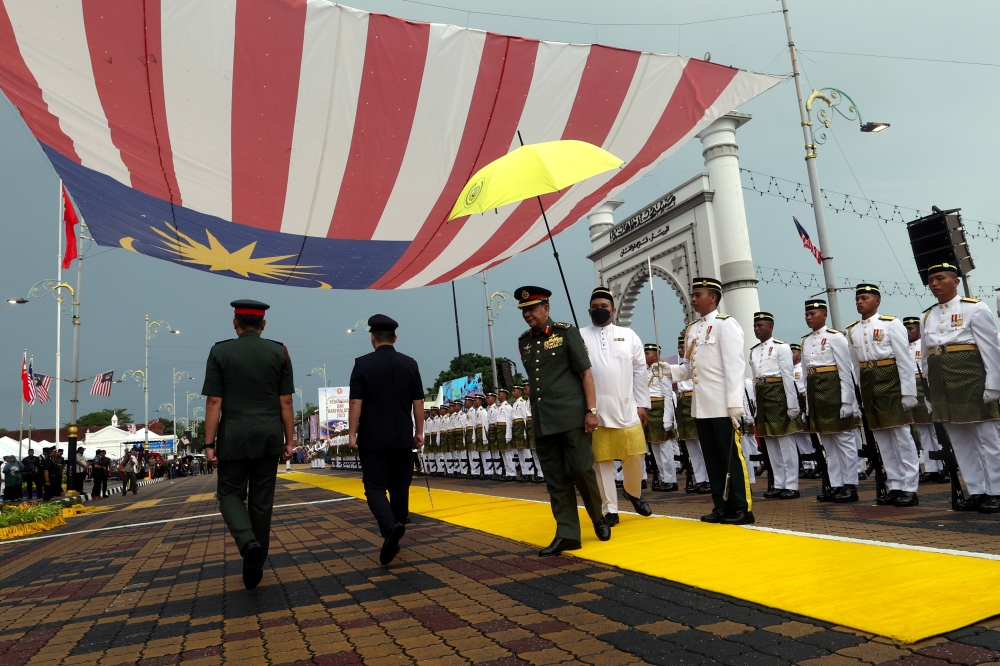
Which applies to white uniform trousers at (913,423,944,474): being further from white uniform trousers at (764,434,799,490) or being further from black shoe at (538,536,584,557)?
black shoe at (538,536,584,557)

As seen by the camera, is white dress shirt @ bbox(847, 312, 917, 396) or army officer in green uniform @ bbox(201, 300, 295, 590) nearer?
army officer in green uniform @ bbox(201, 300, 295, 590)

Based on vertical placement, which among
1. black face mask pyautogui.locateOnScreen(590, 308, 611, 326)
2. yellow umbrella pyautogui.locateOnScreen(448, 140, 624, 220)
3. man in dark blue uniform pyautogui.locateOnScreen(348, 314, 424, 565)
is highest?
yellow umbrella pyautogui.locateOnScreen(448, 140, 624, 220)

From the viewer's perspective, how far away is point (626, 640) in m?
2.74

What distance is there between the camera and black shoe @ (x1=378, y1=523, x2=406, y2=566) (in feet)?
16.0

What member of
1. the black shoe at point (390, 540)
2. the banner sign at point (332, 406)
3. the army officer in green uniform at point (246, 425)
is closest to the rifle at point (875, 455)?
the black shoe at point (390, 540)

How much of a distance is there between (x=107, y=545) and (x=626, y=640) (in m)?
7.46

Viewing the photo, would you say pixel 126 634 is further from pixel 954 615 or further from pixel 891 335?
pixel 891 335

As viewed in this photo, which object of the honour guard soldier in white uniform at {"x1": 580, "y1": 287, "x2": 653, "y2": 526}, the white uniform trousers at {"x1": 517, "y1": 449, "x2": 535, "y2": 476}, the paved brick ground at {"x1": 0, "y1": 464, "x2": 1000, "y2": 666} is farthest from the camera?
the white uniform trousers at {"x1": 517, "y1": 449, "x2": 535, "y2": 476}

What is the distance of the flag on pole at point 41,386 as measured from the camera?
2740 centimetres

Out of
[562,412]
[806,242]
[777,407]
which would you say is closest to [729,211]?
[806,242]

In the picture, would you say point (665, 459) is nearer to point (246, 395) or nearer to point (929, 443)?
point (929, 443)

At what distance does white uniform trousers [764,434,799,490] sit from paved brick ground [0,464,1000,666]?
1262 mm

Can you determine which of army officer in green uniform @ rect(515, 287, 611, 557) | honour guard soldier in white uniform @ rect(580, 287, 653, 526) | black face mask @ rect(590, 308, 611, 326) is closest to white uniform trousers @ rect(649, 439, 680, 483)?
honour guard soldier in white uniform @ rect(580, 287, 653, 526)

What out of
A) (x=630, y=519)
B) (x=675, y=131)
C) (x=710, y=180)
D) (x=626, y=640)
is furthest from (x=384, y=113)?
(x=710, y=180)
